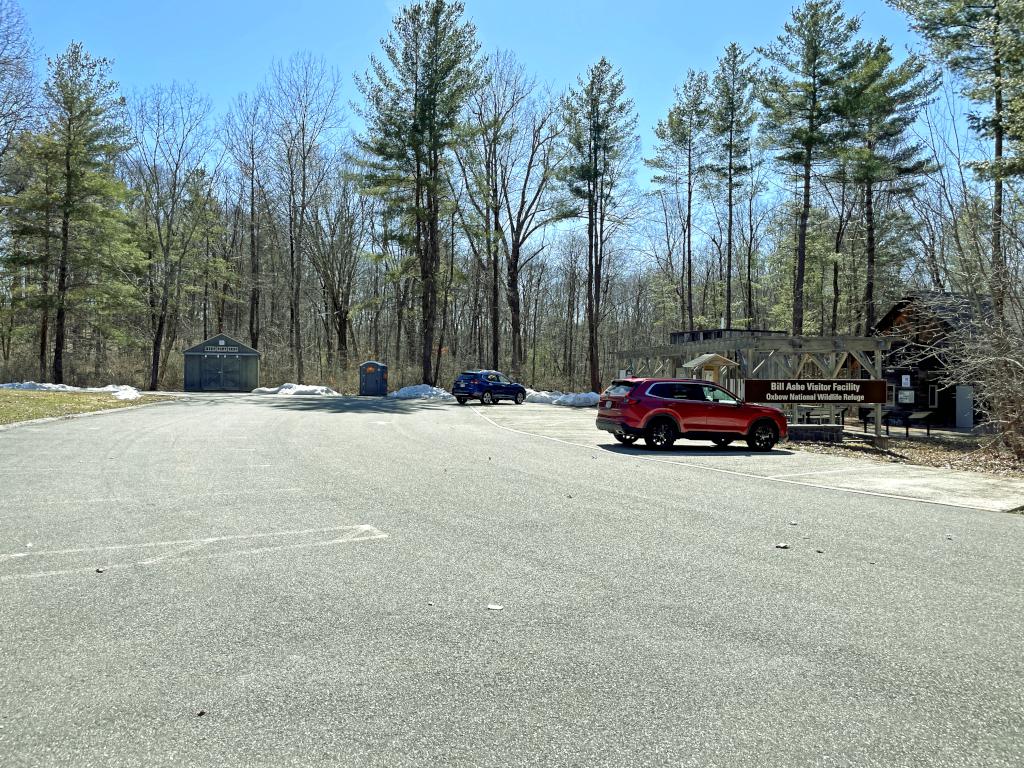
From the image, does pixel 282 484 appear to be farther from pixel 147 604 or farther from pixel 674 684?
pixel 674 684

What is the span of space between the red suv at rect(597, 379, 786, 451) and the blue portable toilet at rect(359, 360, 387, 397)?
25.9 m

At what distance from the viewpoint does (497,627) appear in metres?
4.47

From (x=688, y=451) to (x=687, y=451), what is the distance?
3 centimetres

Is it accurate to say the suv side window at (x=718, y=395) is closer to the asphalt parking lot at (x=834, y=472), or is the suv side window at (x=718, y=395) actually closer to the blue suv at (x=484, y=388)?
the asphalt parking lot at (x=834, y=472)

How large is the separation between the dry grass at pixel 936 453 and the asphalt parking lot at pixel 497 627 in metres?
6.70

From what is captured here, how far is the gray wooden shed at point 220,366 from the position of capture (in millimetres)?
42281

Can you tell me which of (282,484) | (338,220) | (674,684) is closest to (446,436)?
(282,484)

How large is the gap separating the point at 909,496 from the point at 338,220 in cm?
4695

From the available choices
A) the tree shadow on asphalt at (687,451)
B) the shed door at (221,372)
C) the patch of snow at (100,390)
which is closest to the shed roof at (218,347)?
the shed door at (221,372)

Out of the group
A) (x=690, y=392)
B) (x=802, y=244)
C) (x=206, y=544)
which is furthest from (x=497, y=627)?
(x=802, y=244)

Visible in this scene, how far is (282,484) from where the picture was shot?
9875mm

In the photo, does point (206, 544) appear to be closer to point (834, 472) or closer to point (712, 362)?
point (834, 472)

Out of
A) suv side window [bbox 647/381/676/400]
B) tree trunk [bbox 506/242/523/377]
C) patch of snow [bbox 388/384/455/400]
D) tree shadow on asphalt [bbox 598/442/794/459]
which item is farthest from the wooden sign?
tree trunk [bbox 506/242/523/377]

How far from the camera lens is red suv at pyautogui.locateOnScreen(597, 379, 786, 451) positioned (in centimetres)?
1650
